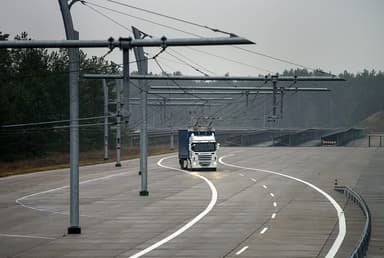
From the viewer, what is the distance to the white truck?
7981cm

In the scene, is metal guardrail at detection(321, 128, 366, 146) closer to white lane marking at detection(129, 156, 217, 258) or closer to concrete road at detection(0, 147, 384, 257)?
concrete road at detection(0, 147, 384, 257)

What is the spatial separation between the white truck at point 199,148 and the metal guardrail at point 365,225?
21.9 metres

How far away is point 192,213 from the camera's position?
148ft

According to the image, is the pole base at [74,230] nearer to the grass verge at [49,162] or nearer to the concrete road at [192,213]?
the concrete road at [192,213]

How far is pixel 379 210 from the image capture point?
4669 cm

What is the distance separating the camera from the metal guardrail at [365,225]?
1023 inches

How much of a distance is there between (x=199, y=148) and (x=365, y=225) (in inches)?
1809

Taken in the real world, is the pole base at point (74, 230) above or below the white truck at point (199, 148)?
below

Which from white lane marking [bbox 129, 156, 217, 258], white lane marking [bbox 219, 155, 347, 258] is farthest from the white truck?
white lane marking [bbox 129, 156, 217, 258]

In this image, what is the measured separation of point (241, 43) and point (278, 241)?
30.9ft

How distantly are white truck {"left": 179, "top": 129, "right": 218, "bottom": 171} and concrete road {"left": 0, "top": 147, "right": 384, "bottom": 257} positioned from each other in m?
2.13

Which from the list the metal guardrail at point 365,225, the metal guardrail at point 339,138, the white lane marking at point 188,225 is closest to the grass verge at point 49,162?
the white lane marking at point 188,225

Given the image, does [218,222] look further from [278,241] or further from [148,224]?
[278,241]

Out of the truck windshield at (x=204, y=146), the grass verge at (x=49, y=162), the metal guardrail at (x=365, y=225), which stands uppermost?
the truck windshield at (x=204, y=146)
